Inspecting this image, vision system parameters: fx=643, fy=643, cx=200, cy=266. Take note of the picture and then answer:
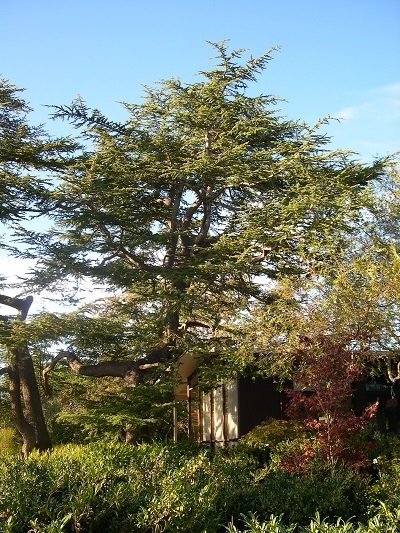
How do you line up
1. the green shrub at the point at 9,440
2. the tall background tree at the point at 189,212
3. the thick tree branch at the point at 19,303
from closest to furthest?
1. the tall background tree at the point at 189,212
2. the thick tree branch at the point at 19,303
3. the green shrub at the point at 9,440

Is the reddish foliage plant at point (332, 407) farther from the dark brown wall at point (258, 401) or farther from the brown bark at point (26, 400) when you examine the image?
the brown bark at point (26, 400)

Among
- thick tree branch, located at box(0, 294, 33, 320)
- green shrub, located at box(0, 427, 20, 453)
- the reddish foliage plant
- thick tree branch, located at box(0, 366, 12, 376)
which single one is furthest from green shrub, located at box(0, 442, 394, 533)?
green shrub, located at box(0, 427, 20, 453)

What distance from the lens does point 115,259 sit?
70.8ft

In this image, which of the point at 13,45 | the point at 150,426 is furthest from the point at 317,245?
the point at 13,45

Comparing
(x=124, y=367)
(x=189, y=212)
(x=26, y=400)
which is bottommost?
(x=26, y=400)

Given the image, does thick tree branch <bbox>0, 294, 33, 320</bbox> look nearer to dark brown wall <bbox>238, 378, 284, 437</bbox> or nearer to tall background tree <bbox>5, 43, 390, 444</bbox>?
tall background tree <bbox>5, 43, 390, 444</bbox>

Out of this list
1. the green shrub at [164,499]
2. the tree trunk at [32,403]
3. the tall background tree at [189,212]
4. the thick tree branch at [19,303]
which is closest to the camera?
the green shrub at [164,499]

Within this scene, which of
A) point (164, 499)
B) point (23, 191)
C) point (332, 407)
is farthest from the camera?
A: point (23, 191)

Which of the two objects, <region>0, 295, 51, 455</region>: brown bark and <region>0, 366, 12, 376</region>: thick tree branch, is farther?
<region>0, 366, 12, 376</region>: thick tree branch

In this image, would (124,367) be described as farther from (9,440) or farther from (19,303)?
(9,440)

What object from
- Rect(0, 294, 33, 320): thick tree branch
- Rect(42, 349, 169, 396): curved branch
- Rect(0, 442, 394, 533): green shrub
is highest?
Rect(0, 294, 33, 320): thick tree branch

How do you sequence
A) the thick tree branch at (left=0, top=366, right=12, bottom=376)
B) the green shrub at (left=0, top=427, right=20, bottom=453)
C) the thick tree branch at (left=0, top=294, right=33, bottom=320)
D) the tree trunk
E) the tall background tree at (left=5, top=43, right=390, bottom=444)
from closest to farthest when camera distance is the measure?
the tall background tree at (left=5, top=43, right=390, bottom=444) < the thick tree branch at (left=0, top=294, right=33, bottom=320) < the tree trunk < the thick tree branch at (left=0, top=366, right=12, bottom=376) < the green shrub at (left=0, top=427, right=20, bottom=453)

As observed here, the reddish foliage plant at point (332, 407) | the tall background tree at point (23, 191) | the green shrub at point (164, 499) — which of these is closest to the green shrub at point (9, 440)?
the tall background tree at point (23, 191)

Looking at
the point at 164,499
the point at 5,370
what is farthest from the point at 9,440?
the point at 164,499
